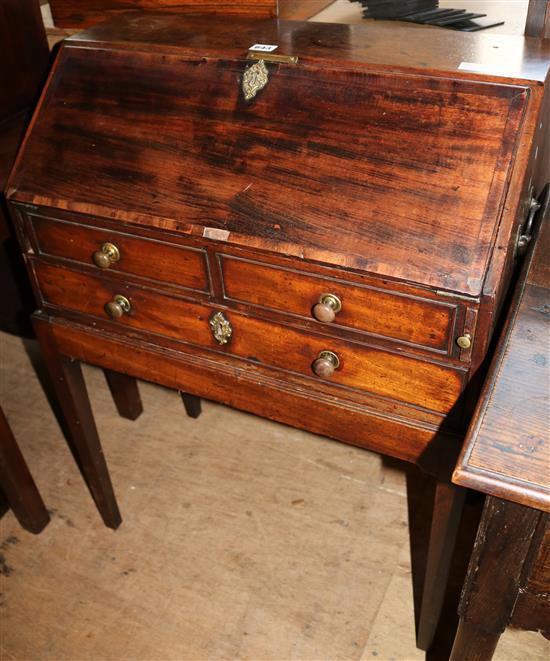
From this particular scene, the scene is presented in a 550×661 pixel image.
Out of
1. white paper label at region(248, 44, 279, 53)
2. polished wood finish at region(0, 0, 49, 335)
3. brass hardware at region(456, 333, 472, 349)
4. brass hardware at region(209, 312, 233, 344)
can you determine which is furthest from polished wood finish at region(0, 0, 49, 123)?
brass hardware at region(456, 333, 472, 349)

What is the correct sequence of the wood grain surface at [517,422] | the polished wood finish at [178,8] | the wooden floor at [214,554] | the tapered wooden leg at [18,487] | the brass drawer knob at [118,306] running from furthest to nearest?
the tapered wooden leg at [18,487] < the wooden floor at [214,554] < the polished wood finish at [178,8] < the brass drawer knob at [118,306] < the wood grain surface at [517,422]

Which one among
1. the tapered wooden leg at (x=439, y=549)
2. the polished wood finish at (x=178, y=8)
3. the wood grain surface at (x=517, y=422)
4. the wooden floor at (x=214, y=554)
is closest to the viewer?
the wood grain surface at (x=517, y=422)

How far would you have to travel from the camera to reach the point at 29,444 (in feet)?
7.65

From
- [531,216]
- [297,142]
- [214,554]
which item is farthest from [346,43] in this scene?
[214,554]

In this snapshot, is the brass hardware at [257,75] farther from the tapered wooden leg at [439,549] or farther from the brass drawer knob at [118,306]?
the tapered wooden leg at [439,549]

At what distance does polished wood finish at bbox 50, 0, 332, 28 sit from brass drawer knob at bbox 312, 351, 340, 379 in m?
0.85

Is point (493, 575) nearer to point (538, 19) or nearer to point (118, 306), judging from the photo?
point (118, 306)

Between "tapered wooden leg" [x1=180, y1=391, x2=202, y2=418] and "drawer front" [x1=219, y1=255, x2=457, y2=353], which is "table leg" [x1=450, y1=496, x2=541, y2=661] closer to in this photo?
"drawer front" [x1=219, y1=255, x2=457, y2=353]

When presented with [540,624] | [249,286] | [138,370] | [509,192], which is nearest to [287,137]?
[249,286]

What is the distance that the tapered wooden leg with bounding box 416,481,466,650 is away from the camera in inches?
52.4

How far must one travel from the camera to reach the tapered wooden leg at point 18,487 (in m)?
1.86

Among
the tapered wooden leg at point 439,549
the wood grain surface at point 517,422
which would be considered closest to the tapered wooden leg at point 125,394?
the tapered wooden leg at point 439,549

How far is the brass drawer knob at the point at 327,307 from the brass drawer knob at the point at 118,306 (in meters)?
0.47

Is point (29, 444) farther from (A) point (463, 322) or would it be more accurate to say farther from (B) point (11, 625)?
(A) point (463, 322)
